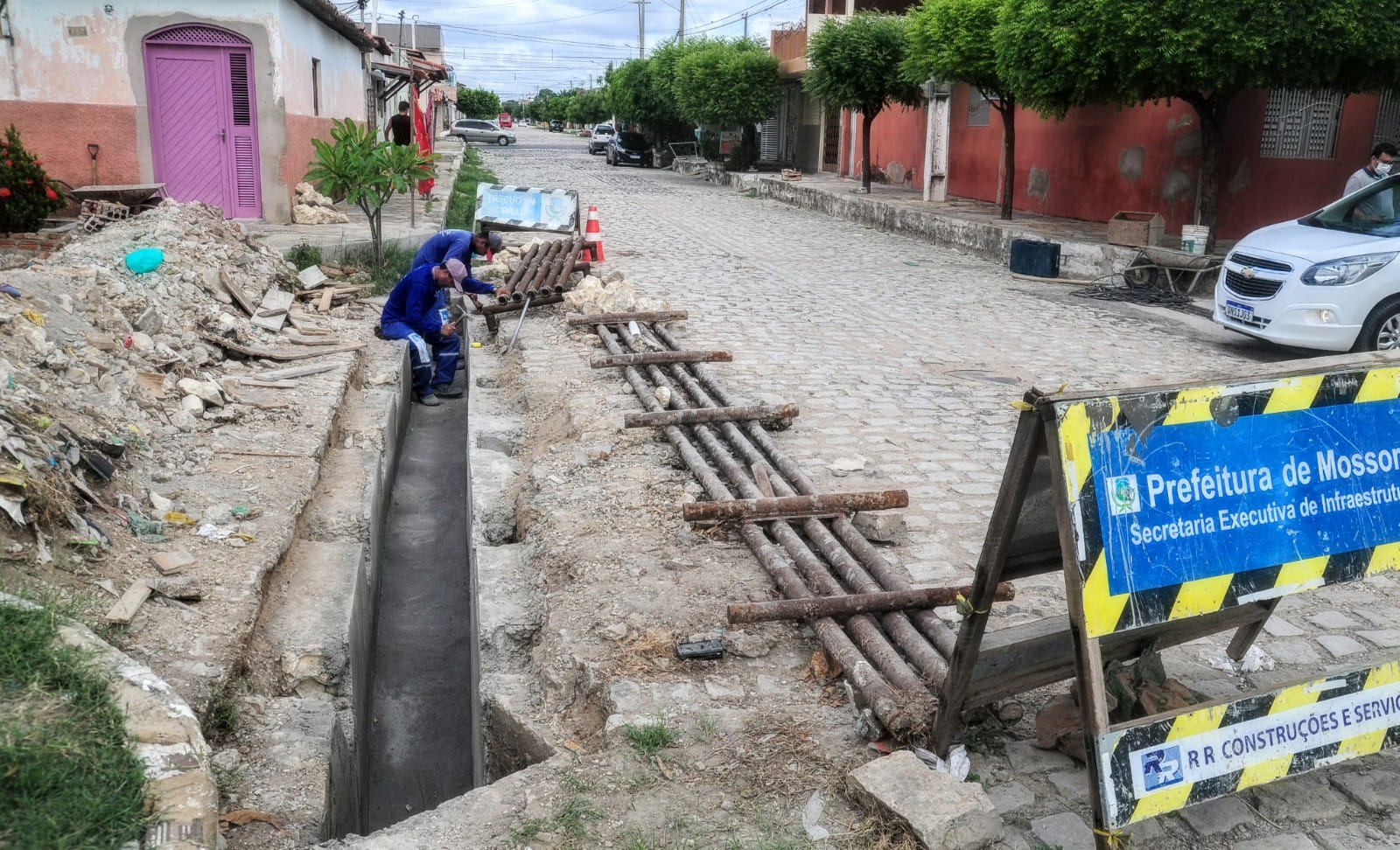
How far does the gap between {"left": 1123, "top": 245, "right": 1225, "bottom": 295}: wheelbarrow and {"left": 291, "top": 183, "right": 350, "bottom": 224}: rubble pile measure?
11.2m

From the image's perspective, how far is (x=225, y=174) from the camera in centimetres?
1544

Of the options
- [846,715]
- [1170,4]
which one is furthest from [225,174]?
[846,715]

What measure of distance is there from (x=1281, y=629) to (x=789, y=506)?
2.17 metres

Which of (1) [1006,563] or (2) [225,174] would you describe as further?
(2) [225,174]

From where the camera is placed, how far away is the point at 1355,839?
3203 mm

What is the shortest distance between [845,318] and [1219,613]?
7649mm

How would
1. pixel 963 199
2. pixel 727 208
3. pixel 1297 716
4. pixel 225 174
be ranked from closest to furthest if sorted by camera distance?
pixel 1297 716
pixel 225 174
pixel 963 199
pixel 727 208

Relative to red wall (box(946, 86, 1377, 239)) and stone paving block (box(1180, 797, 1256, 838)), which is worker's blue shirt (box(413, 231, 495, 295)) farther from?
red wall (box(946, 86, 1377, 239))

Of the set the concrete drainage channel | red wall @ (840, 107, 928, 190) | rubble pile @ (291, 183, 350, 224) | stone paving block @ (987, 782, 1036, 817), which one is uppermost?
red wall @ (840, 107, 928, 190)

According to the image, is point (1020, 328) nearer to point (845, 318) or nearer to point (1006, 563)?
point (845, 318)

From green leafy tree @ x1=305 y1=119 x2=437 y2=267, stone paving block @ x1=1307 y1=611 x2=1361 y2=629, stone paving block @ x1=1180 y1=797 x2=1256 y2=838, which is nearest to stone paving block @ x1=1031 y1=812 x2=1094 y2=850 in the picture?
stone paving block @ x1=1180 y1=797 x2=1256 y2=838

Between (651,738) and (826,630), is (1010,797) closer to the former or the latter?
(826,630)

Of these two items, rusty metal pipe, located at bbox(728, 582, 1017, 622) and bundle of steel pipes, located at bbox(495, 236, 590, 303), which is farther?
bundle of steel pipes, located at bbox(495, 236, 590, 303)

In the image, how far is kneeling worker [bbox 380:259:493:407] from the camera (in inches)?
380
